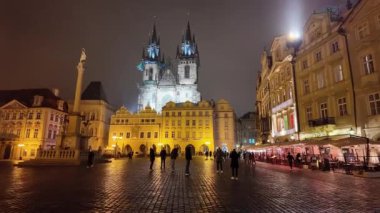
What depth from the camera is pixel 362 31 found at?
22.1 metres

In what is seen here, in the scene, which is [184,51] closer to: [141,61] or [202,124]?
[141,61]

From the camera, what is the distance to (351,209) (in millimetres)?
6789

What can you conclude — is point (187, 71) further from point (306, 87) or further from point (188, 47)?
point (306, 87)

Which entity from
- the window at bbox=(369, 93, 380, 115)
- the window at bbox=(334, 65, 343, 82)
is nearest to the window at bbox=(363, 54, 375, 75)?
the window at bbox=(369, 93, 380, 115)

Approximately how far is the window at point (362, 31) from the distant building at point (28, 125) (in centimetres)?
5535

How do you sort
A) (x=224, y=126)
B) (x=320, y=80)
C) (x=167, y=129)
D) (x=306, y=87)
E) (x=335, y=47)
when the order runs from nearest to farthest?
1. (x=335, y=47)
2. (x=320, y=80)
3. (x=306, y=87)
4. (x=167, y=129)
5. (x=224, y=126)

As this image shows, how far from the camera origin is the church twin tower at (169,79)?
3472 inches

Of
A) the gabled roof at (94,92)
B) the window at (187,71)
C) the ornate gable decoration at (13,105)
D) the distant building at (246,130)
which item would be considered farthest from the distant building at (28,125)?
the distant building at (246,130)

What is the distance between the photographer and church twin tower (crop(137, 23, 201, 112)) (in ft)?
289

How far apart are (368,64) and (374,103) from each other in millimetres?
3454

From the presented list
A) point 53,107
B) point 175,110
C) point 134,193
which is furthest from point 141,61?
point 134,193

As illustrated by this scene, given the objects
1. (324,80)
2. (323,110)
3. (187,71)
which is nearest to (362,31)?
(324,80)

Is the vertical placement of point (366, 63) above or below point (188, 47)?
below

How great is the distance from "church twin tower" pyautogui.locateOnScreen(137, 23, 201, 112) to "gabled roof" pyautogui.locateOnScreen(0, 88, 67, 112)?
32.2m
